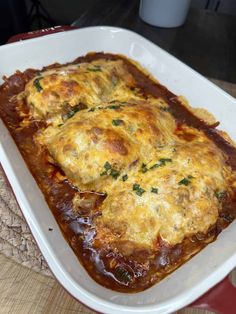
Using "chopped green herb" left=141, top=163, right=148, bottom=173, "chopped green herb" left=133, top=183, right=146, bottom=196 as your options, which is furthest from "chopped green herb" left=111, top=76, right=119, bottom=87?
"chopped green herb" left=133, top=183, right=146, bottom=196

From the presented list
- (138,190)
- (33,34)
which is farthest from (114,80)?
(138,190)

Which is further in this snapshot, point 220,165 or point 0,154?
point 220,165

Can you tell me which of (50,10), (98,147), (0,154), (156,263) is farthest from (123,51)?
(50,10)

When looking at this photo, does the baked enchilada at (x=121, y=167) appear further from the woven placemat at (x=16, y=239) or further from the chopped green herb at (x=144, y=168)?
the woven placemat at (x=16, y=239)

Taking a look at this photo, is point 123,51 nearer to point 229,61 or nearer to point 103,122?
point 103,122

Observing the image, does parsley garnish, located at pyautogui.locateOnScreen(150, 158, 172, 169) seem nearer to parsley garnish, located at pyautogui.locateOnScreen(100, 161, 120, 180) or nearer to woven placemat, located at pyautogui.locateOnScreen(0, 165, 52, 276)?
parsley garnish, located at pyautogui.locateOnScreen(100, 161, 120, 180)

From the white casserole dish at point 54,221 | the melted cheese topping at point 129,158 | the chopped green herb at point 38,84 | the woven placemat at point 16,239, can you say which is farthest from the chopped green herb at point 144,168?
the chopped green herb at point 38,84
